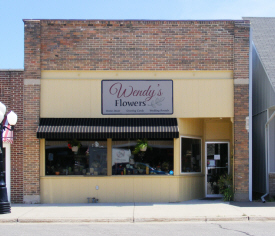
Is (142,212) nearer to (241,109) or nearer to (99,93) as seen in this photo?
(99,93)

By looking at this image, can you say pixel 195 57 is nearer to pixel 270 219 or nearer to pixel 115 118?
pixel 115 118

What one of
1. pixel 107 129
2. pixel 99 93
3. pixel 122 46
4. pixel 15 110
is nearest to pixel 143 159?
pixel 107 129

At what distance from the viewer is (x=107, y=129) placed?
13344 millimetres

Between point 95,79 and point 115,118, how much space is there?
1633mm

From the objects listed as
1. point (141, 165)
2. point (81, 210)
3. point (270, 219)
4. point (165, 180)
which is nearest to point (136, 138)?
point (141, 165)

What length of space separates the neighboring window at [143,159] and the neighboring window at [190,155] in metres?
0.51

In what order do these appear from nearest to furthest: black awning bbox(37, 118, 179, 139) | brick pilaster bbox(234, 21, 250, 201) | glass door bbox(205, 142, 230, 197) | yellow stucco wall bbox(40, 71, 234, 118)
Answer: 1. black awning bbox(37, 118, 179, 139)
2. brick pilaster bbox(234, 21, 250, 201)
3. yellow stucco wall bbox(40, 71, 234, 118)
4. glass door bbox(205, 142, 230, 197)

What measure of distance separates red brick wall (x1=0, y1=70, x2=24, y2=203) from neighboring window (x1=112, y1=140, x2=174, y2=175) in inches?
135

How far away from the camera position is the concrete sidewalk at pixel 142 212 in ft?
35.8

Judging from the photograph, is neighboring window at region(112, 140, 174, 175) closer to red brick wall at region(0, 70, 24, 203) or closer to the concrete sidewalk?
the concrete sidewalk

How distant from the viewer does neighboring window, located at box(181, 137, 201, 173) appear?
14.4 meters

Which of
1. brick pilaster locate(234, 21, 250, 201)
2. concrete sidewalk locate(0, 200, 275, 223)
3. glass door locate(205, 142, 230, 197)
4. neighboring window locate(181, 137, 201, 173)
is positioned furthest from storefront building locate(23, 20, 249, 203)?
glass door locate(205, 142, 230, 197)

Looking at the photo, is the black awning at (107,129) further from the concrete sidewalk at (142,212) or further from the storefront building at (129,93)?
the concrete sidewalk at (142,212)

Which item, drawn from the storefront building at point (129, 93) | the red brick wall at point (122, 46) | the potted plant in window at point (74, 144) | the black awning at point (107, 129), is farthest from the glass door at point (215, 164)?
the potted plant in window at point (74, 144)
